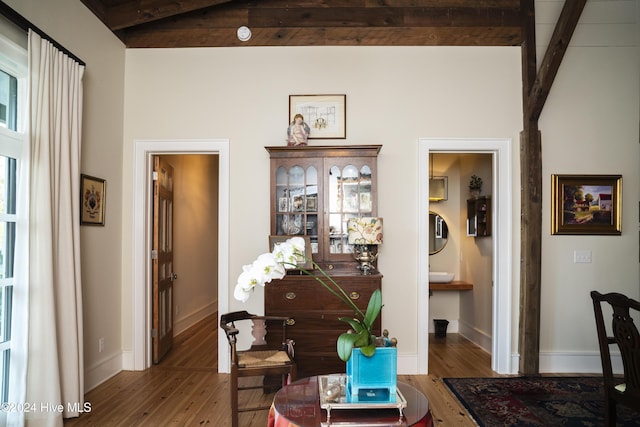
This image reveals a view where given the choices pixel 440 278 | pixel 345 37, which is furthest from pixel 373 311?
pixel 440 278

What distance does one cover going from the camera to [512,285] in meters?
3.98

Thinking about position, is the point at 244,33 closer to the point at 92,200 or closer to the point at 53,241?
the point at 92,200

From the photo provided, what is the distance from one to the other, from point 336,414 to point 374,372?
9.9 inches

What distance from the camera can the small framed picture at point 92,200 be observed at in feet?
11.1

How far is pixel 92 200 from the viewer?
3.51 metres

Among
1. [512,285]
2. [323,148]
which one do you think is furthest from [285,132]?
[512,285]

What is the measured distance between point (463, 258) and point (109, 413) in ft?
14.2

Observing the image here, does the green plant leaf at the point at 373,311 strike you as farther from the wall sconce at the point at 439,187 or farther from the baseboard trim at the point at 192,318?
the baseboard trim at the point at 192,318

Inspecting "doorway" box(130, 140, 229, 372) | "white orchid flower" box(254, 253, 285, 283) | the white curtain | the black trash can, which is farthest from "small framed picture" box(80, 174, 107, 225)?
the black trash can

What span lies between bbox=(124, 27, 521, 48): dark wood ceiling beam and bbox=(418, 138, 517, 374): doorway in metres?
0.98

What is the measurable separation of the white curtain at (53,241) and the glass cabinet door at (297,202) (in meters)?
1.65

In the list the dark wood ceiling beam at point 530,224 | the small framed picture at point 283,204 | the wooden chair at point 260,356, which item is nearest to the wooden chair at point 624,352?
the dark wood ceiling beam at point 530,224

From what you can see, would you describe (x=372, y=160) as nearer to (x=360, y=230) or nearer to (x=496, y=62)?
(x=360, y=230)

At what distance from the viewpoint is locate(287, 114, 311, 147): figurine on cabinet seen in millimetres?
3883
